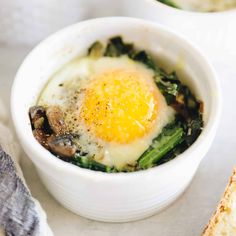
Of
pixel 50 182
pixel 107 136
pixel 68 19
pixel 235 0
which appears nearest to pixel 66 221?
pixel 50 182

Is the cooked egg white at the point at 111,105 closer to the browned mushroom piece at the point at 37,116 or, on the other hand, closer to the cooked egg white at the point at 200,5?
the browned mushroom piece at the point at 37,116

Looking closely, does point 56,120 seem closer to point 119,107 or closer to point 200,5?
point 119,107

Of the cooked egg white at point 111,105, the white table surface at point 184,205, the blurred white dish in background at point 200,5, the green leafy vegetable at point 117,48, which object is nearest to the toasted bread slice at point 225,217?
the white table surface at point 184,205

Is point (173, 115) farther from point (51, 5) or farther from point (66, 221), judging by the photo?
point (51, 5)

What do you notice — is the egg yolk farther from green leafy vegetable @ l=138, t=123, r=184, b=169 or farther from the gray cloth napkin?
the gray cloth napkin

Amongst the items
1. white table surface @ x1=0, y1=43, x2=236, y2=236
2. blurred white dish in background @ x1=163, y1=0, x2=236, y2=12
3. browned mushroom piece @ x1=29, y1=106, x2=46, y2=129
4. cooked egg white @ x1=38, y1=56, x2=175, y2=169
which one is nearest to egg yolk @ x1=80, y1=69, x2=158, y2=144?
cooked egg white @ x1=38, y1=56, x2=175, y2=169

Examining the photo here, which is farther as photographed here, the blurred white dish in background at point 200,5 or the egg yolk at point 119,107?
the blurred white dish in background at point 200,5
